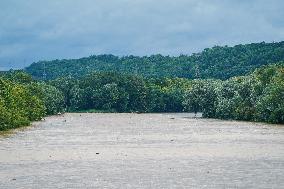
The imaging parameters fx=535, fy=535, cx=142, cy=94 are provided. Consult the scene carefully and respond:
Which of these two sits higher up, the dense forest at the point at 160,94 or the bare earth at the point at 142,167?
the dense forest at the point at 160,94

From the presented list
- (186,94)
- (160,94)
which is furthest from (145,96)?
(186,94)

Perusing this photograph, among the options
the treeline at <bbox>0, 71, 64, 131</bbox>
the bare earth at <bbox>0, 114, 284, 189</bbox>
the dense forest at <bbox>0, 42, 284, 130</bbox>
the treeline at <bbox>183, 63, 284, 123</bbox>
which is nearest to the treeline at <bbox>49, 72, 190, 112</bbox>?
the dense forest at <bbox>0, 42, 284, 130</bbox>

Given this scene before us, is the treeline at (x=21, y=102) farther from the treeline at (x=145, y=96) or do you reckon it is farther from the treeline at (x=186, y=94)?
the treeline at (x=186, y=94)

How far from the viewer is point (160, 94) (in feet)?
545

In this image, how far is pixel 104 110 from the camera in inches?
6186

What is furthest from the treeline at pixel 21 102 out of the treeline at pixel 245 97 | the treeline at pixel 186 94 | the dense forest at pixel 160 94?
the treeline at pixel 245 97

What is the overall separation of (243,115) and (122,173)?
2647 inches

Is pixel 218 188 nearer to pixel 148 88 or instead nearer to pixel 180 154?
pixel 180 154

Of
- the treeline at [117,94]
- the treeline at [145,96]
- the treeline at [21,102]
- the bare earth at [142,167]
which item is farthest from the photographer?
the treeline at [117,94]

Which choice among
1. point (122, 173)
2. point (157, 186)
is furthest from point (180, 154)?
point (157, 186)

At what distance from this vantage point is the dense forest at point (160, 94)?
73613 millimetres

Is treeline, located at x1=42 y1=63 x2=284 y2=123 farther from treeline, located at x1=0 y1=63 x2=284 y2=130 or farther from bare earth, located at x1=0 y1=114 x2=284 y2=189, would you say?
bare earth, located at x1=0 y1=114 x2=284 y2=189

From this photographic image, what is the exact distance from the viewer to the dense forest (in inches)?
2898

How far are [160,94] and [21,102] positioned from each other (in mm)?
94428
